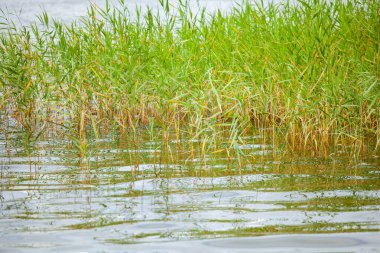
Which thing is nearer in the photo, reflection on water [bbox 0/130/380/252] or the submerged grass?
reflection on water [bbox 0/130/380/252]

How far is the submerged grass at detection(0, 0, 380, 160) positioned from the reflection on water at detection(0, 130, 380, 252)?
1.61ft

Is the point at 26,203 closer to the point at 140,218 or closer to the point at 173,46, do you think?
the point at 140,218

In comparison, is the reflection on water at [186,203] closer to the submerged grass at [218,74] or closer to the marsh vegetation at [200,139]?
the marsh vegetation at [200,139]

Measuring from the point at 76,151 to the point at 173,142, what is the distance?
3.58ft

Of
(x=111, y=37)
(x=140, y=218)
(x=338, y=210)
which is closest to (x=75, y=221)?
(x=140, y=218)

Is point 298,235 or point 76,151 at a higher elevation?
point 76,151

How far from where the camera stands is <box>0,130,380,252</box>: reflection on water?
151 inches

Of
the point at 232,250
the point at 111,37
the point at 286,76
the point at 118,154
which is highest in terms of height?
the point at 111,37

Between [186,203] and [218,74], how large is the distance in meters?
4.44

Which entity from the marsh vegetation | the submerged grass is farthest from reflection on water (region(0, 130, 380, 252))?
the submerged grass

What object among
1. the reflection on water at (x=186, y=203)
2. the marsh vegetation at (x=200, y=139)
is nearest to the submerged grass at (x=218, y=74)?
the marsh vegetation at (x=200, y=139)

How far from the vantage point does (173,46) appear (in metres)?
8.49

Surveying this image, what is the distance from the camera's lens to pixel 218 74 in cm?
903

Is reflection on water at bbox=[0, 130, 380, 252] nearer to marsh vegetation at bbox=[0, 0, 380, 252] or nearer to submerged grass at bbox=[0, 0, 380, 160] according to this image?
marsh vegetation at bbox=[0, 0, 380, 252]
